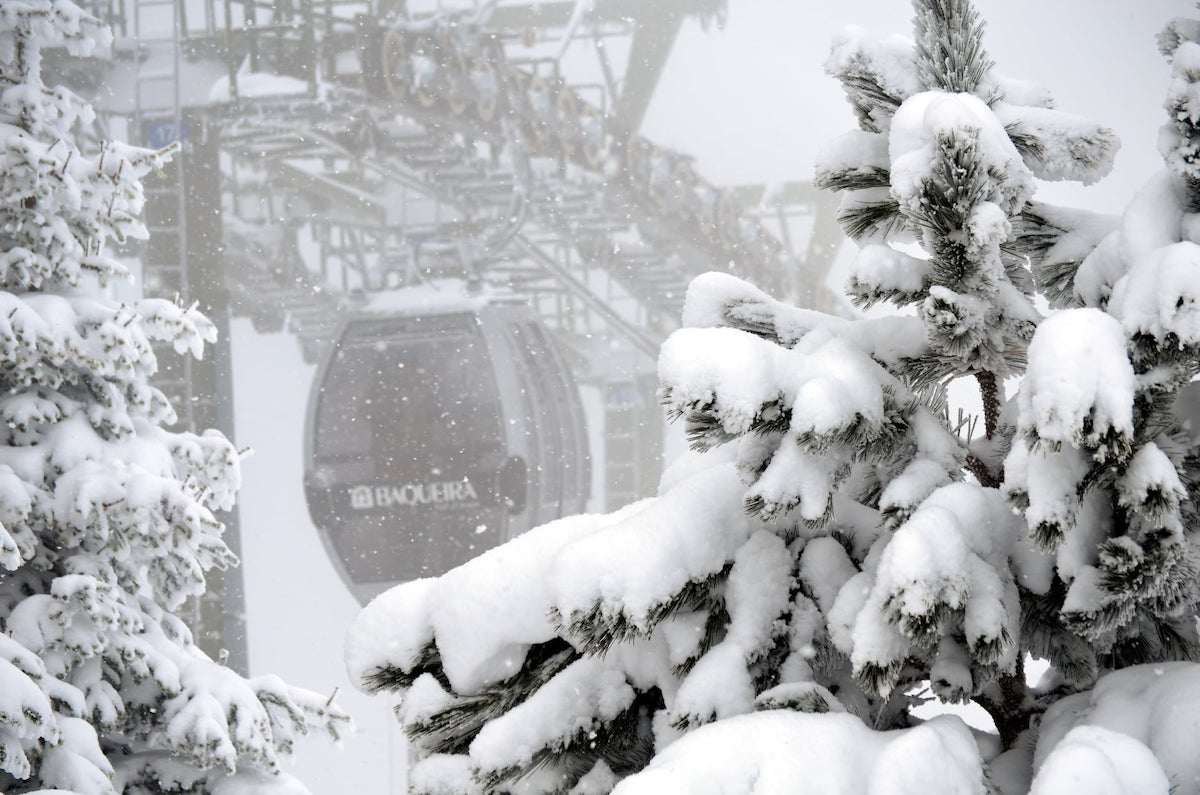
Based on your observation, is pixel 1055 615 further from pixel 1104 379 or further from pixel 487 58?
pixel 487 58

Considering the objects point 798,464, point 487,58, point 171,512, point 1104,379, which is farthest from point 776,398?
point 487,58

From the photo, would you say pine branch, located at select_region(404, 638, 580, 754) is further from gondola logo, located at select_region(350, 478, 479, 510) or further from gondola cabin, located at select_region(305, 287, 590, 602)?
gondola logo, located at select_region(350, 478, 479, 510)

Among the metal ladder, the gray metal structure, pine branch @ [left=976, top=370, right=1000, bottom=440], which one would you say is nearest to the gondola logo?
the gray metal structure

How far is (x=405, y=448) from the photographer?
21156mm

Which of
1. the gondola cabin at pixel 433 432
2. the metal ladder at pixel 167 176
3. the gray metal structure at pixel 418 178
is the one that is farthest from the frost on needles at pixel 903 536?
the gondola cabin at pixel 433 432

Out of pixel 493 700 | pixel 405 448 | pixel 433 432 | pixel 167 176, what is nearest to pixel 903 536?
pixel 493 700

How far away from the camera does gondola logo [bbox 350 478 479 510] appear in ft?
65.0

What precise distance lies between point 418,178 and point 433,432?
20.4 ft

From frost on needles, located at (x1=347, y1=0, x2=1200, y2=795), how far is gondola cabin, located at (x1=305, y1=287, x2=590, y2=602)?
1630cm

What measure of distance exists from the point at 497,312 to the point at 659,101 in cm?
6441

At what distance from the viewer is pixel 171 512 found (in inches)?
195

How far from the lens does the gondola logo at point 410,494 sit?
779 inches

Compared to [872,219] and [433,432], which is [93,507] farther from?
[433,432]

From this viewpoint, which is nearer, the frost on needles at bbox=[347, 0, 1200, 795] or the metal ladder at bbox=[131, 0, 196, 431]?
the frost on needles at bbox=[347, 0, 1200, 795]
